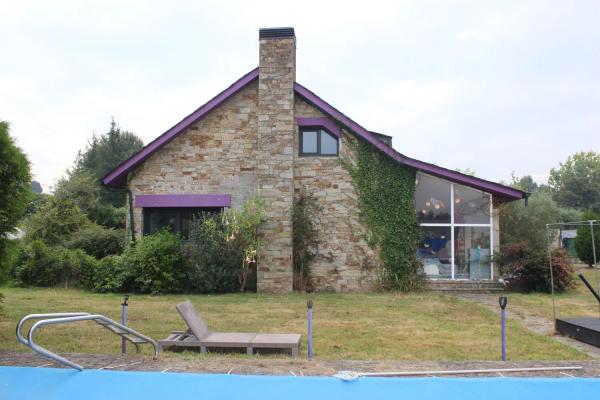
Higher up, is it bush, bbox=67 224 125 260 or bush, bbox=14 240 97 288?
bush, bbox=67 224 125 260

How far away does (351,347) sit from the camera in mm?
7566

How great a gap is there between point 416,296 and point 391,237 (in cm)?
200

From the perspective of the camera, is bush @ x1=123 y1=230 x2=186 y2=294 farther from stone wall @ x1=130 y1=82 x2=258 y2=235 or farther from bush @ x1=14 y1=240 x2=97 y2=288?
stone wall @ x1=130 y1=82 x2=258 y2=235

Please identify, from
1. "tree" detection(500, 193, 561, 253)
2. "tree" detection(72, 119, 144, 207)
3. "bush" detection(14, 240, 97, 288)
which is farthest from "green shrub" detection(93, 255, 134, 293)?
"tree" detection(72, 119, 144, 207)

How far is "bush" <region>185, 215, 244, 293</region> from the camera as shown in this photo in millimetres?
14594

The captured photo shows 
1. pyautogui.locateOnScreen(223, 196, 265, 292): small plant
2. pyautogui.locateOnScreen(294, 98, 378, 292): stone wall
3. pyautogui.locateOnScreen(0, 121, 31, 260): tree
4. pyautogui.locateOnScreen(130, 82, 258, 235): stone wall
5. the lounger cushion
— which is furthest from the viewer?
pyautogui.locateOnScreen(130, 82, 258, 235): stone wall

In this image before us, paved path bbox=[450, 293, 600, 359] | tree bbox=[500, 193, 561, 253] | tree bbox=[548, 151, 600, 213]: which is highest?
tree bbox=[548, 151, 600, 213]

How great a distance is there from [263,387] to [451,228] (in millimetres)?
12193

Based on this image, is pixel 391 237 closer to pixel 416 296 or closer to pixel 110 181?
pixel 416 296

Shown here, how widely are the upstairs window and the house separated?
0.10ft

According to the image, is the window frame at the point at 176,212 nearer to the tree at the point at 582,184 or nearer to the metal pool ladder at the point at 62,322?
the metal pool ladder at the point at 62,322

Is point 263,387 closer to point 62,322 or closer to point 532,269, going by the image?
point 62,322

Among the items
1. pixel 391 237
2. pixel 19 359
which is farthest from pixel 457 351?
pixel 391 237

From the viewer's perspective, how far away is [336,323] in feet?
32.0
